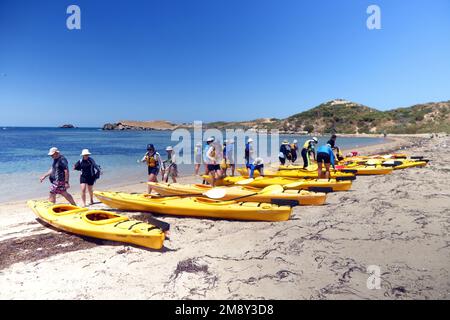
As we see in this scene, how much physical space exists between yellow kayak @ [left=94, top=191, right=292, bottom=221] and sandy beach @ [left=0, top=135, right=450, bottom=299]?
17 cm

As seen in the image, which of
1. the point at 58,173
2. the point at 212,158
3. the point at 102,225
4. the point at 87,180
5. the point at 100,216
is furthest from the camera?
the point at 212,158

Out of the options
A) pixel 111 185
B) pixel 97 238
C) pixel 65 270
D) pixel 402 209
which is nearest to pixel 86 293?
pixel 65 270

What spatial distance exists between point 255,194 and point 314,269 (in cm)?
350

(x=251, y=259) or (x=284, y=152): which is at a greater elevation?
(x=284, y=152)

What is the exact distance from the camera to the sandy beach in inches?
141

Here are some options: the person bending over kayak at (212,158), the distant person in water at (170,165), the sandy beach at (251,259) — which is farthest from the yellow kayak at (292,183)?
the sandy beach at (251,259)

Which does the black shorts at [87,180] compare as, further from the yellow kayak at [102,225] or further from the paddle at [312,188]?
the paddle at [312,188]

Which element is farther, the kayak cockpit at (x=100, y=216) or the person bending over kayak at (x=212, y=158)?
the person bending over kayak at (x=212, y=158)

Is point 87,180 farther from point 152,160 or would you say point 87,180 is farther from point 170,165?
point 170,165

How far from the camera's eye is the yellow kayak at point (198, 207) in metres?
6.16

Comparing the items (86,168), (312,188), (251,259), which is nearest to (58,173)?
(86,168)

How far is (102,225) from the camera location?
5.21m

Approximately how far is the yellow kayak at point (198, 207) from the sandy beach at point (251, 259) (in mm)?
168

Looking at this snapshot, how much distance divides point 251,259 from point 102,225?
2524 millimetres
